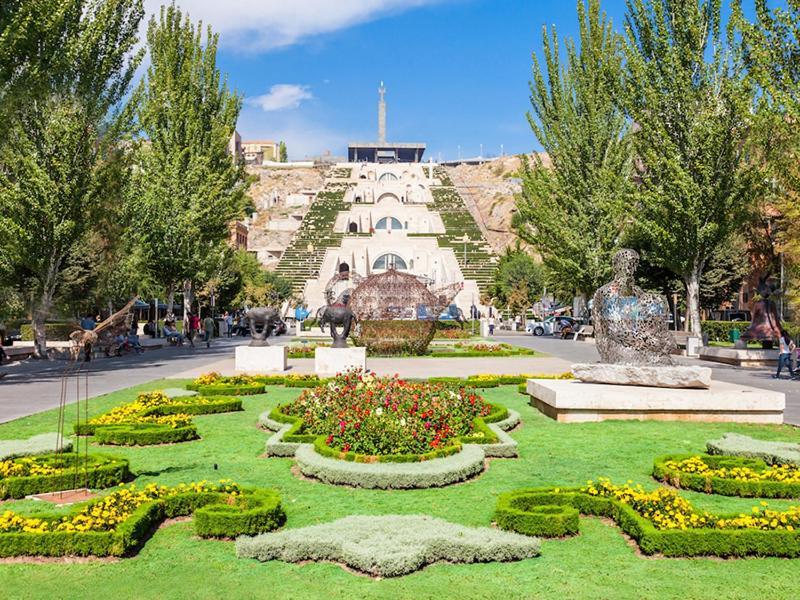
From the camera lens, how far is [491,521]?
19.3 ft

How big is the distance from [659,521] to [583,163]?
2886 cm

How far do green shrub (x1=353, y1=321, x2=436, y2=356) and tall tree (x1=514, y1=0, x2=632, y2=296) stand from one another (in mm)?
10898

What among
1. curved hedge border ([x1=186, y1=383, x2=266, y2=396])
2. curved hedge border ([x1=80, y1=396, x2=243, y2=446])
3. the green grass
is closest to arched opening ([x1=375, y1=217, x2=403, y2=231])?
curved hedge border ([x1=186, y1=383, x2=266, y2=396])

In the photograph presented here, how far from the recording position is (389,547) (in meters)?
4.89

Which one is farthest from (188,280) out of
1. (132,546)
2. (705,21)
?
(132,546)

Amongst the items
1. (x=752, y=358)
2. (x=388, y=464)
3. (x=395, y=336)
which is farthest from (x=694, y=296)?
(x=388, y=464)

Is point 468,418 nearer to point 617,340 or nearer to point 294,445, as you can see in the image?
point 294,445

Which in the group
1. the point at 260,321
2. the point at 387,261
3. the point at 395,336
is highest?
the point at 387,261

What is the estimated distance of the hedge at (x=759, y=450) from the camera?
7.69 metres

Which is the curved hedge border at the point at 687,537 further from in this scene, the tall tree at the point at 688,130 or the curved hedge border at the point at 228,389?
the tall tree at the point at 688,130

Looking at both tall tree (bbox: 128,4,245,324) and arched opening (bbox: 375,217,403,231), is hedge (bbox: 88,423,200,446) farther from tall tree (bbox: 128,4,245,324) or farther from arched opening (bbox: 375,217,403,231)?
arched opening (bbox: 375,217,403,231)

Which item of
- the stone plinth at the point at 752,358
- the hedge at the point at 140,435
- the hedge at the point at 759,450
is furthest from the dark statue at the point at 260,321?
the stone plinth at the point at 752,358

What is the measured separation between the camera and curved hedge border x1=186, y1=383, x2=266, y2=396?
1392cm

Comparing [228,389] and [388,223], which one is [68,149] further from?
[388,223]
